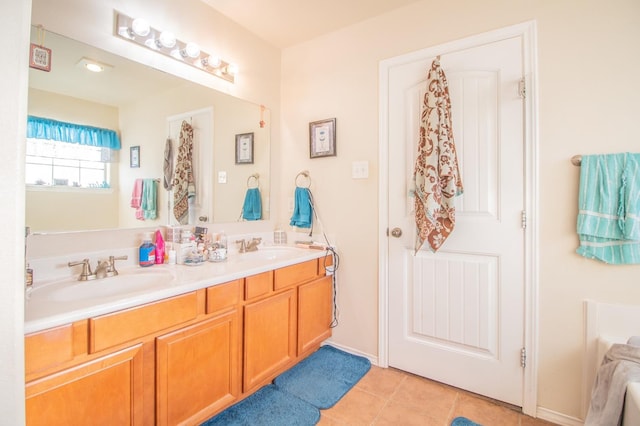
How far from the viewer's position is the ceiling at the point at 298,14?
202 centimetres

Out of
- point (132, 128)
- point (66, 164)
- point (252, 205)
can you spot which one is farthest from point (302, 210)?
point (66, 164)

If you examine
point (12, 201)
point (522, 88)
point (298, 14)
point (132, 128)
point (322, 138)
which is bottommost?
point (12, 201)

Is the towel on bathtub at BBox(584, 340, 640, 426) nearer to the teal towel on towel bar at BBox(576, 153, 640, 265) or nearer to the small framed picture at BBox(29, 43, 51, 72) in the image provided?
the teal towel on towel bar at BBox(576, 153, 640, 265)

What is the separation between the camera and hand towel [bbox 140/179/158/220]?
5.75ft

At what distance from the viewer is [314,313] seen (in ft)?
7.17

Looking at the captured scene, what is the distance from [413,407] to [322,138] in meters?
1.92

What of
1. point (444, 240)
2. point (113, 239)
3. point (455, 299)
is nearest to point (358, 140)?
point (444, 240)

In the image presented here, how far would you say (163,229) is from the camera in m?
1.83

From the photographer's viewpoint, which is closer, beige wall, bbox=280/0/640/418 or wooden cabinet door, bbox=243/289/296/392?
beige wall, bbox=280/0/640/418

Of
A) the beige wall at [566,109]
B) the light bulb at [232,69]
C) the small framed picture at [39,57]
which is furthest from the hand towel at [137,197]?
the beige wall at [566,109]

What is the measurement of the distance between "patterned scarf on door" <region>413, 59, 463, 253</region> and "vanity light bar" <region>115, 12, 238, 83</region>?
4.66 feet

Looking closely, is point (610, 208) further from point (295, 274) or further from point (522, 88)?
point (295, 274)

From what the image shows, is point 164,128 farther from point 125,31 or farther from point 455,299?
point 455,299

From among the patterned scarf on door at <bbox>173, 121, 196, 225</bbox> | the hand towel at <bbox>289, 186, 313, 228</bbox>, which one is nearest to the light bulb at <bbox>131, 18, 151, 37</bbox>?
the patterned scarf on door at <bbox>173, 121, 196, 225</bbox>
